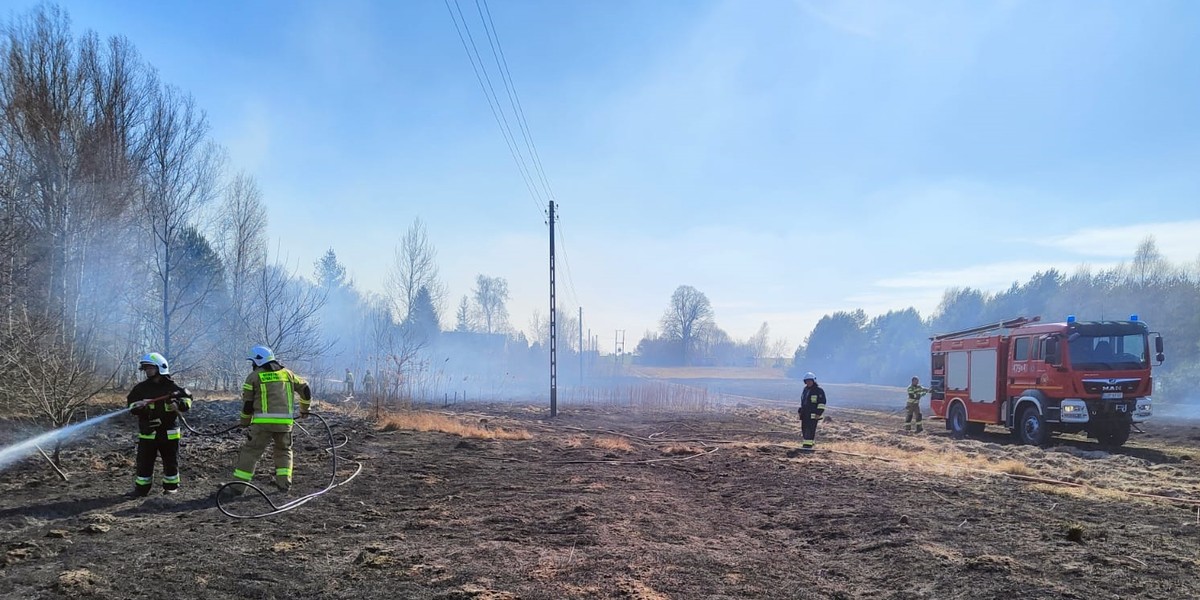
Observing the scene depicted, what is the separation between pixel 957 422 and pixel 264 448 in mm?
17491

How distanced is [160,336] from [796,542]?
20.4 meters

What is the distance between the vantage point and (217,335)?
2328 centimetres

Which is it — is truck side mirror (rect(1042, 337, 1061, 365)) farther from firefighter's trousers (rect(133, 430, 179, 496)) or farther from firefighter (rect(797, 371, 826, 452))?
firefighter's trousers (rect(133, 430, 179, 496))

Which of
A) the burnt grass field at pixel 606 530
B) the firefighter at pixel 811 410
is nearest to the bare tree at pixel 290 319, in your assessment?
the burnt grass field at pixel 606 530

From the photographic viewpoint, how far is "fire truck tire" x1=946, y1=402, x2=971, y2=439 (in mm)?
17266

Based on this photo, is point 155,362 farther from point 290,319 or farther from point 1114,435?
point 1114,435

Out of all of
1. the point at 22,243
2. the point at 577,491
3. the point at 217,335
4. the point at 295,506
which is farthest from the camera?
the point at 217,335

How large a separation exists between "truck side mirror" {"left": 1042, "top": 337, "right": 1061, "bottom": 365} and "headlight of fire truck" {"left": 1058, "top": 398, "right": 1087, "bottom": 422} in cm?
83

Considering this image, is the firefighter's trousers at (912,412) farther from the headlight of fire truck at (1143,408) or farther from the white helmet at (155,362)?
the white helmet at (155,362)

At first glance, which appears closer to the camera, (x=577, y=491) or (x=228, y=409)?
(x=577, y=491)

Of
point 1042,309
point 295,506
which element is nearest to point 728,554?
point 295,506

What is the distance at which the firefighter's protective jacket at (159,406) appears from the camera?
6.81m

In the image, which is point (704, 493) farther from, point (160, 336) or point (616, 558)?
point (160, 336)

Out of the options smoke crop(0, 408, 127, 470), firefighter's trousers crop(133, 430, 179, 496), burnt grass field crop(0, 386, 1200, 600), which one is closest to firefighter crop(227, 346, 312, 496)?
burnt grass field crop(0, 386, 1200, 600)
